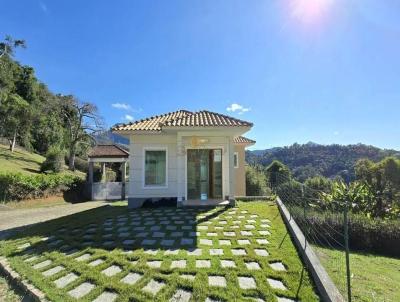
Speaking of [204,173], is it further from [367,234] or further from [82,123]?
[82,123]

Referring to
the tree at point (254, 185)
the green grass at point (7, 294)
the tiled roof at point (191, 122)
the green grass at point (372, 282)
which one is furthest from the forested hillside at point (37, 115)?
the green grass at point (372, 282)

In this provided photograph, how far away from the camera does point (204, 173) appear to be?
13.5 m

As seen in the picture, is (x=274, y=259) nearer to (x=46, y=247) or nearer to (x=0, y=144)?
(x=46, y=247)

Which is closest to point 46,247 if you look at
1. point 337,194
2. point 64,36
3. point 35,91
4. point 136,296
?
point 136,296

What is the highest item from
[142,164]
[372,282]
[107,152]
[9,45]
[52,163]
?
[9,45]

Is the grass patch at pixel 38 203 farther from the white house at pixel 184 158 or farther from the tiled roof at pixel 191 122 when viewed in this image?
the tiled roof at pixel 191 122

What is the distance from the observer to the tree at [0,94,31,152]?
1053 inches

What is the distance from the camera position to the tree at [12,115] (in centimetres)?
2675

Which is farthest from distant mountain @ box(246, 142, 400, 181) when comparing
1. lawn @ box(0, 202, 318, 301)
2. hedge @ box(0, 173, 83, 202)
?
lawn @ box(0, 202, 318, 301)

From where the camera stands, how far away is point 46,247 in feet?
22.5

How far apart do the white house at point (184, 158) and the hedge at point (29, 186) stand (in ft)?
26.3

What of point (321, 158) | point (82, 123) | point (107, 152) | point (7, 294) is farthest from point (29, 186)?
point (321, 158)

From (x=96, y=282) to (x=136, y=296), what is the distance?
98 centimetres

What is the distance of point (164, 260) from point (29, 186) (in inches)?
579
